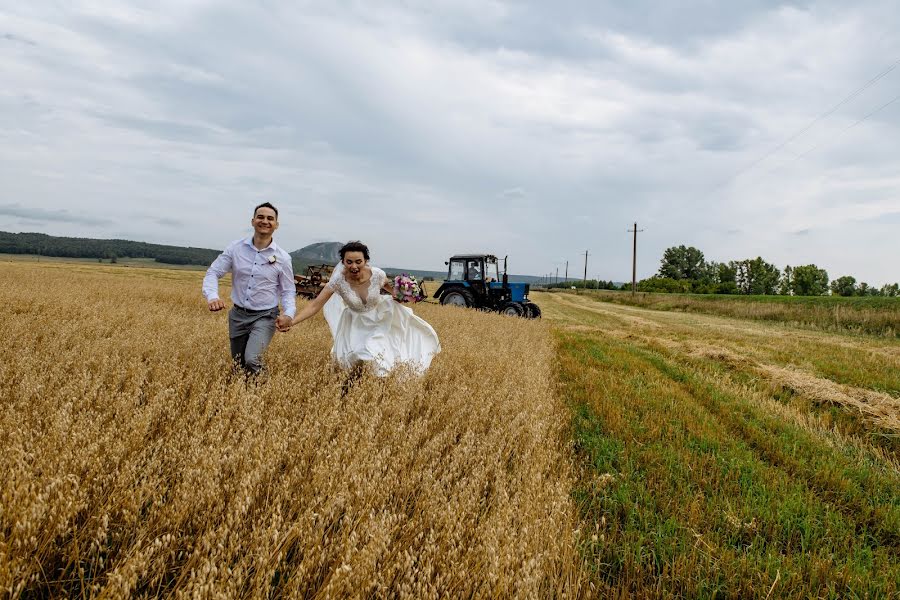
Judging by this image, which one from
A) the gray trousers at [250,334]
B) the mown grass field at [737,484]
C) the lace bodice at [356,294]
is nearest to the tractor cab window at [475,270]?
the mown grass field at [737,484]

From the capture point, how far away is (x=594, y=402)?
17.2 ft

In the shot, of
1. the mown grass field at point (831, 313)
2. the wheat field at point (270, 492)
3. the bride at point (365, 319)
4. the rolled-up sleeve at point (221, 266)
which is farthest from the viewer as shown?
the mown grass field at point (831, 313)

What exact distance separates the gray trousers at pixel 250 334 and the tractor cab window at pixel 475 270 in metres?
11.9

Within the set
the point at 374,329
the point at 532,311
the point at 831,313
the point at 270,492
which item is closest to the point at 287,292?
the point at 374,329

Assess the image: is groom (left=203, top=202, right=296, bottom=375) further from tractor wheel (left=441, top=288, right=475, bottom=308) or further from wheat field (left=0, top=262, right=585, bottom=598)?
tractor wheel (left=441, top=288, right=475, bottom=308)

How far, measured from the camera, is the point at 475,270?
1633 cm

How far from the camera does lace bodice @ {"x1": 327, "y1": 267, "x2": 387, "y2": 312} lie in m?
4.85

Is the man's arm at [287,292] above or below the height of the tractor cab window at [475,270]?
below

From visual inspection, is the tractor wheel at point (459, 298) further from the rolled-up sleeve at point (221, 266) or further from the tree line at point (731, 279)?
the tree line at point (731, 279)

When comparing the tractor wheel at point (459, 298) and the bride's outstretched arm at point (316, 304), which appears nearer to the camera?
the bride's outstretched arm at point (316, 304)

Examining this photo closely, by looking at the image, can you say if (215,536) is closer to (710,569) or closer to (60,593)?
(60,593)

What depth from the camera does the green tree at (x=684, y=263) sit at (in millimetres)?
88000

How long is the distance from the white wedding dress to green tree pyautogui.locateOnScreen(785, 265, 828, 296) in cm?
9273

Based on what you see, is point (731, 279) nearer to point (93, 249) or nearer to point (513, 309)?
point (513, 309)
